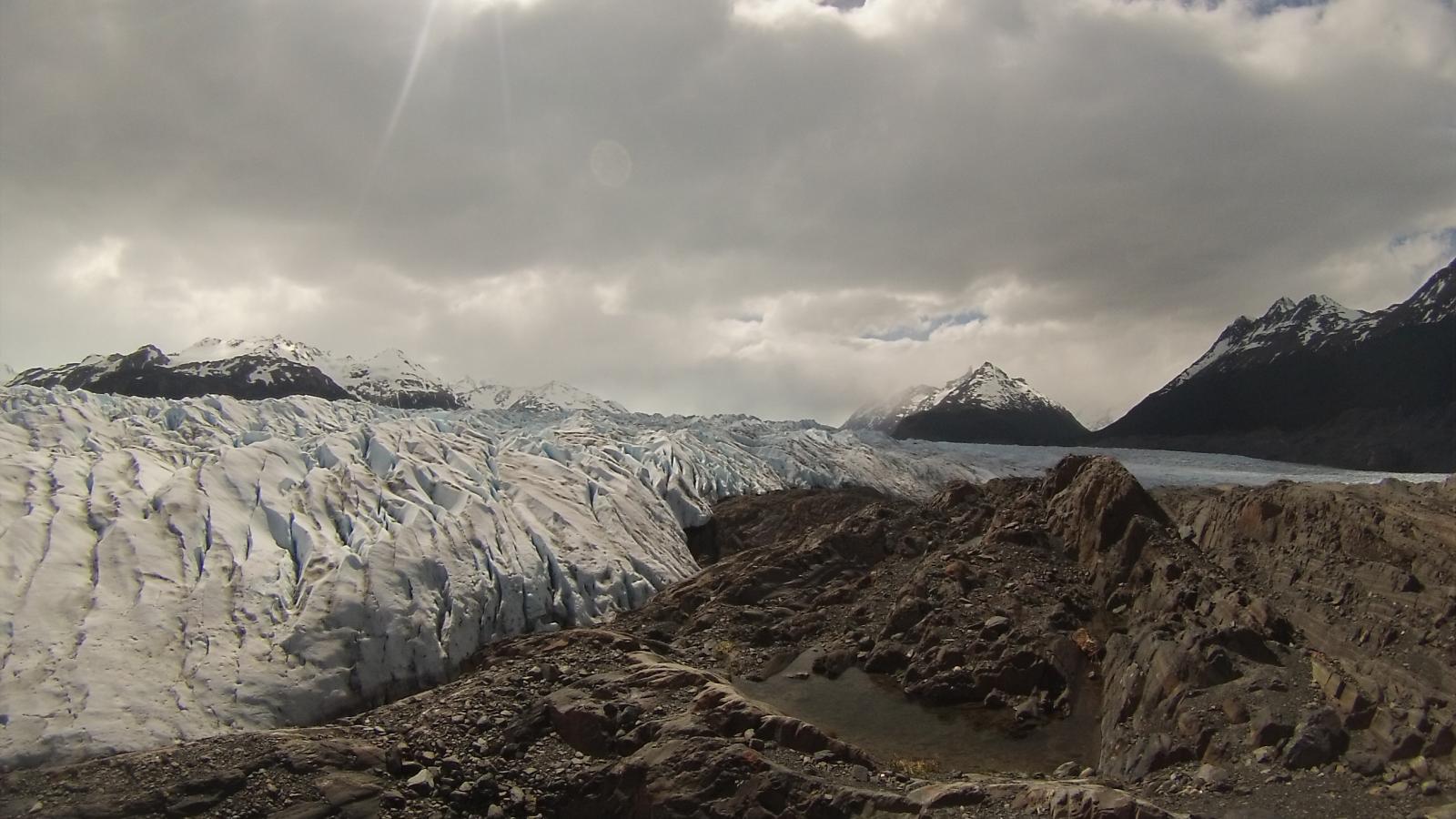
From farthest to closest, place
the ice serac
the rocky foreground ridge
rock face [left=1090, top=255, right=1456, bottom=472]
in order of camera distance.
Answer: rock face [left=1090, top=255, right=1456, bottom=472] < the ice serac < the rocky foreground ridge

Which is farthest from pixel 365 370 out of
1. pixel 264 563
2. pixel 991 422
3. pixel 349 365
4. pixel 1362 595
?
pixel 1362 595

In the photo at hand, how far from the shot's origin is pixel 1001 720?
60.4 feet

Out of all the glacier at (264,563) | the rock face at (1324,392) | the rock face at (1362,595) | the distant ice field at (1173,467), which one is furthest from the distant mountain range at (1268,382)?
the rock face at (1362,595)

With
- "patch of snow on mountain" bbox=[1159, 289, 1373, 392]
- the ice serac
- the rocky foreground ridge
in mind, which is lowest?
the rocky foreground ridge

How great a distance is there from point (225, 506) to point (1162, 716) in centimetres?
2544

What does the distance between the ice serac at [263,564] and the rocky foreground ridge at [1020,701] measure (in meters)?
2.32

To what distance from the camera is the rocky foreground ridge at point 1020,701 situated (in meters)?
13.0

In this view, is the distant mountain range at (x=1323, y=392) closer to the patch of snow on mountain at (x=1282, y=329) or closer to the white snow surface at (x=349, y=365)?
the patch of snow on mountain at (x=1282, y=329)

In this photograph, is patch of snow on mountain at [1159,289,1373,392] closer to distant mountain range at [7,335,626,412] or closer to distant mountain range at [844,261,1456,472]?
distant mountain range at [844,261,1456,472]

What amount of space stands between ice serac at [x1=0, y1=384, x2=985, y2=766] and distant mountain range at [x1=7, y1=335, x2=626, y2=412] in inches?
2955

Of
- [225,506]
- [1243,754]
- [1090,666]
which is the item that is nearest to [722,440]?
[225,506]

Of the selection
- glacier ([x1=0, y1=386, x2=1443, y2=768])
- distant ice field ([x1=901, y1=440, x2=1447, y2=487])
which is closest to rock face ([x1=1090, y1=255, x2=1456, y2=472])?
distant ice field ([x1=901, y1=440, x2=1447, y2=487])

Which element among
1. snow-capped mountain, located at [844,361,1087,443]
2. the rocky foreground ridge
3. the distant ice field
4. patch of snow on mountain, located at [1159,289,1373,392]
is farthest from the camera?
snow-capped mountain, located at [844,361,1087,443]

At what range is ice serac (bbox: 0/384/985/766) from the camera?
18.3 m
